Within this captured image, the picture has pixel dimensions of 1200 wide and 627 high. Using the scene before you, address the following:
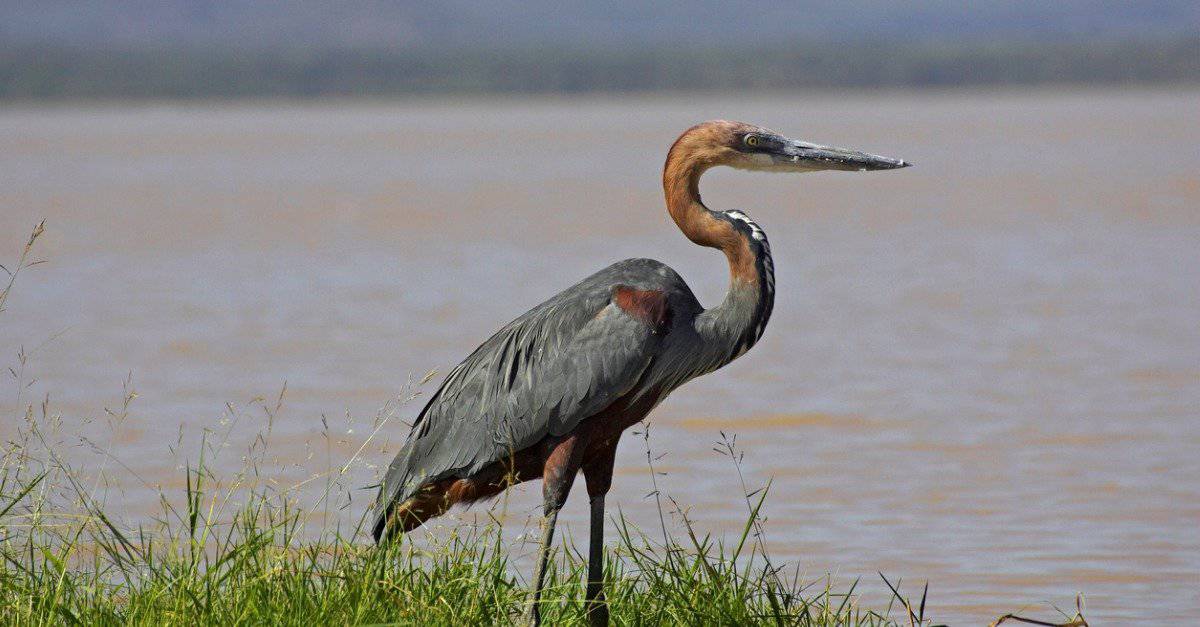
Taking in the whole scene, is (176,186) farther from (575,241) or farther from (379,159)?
(575,241)

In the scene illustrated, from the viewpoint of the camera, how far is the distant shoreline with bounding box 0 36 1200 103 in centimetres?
11325

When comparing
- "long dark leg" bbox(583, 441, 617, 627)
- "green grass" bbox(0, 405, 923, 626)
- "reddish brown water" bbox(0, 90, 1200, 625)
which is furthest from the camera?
"reddish brown water" bbox(0, 90, 1200, 625)

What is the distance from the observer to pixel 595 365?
5.63 meters

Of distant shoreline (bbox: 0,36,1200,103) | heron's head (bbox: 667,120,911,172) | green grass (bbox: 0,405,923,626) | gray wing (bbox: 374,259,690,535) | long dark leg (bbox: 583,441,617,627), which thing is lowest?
green grass (bbox: 0,405,923,626)

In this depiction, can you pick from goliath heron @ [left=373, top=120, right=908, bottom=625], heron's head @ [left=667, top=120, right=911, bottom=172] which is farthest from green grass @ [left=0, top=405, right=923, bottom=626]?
heron's head @ [left=667, top=120, right=911, bottom=172]

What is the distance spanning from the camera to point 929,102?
96.6 metres

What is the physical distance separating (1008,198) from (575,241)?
9.09m

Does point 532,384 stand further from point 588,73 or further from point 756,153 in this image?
point 588,73

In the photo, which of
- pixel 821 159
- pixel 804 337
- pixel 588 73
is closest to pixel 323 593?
pixel 821 159

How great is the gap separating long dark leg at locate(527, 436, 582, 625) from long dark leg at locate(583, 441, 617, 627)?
12 centimetres

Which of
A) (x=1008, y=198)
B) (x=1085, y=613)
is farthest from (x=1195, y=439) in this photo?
(x=1008, y=198)

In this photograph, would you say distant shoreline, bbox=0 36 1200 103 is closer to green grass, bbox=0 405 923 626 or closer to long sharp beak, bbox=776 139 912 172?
long sharp beak, bbox=776 139 912 172

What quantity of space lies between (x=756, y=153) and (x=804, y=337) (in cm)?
789

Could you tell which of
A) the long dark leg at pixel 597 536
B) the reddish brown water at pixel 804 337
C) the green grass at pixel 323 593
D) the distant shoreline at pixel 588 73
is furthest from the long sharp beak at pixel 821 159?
the distant shoreline at pixel 588 73
